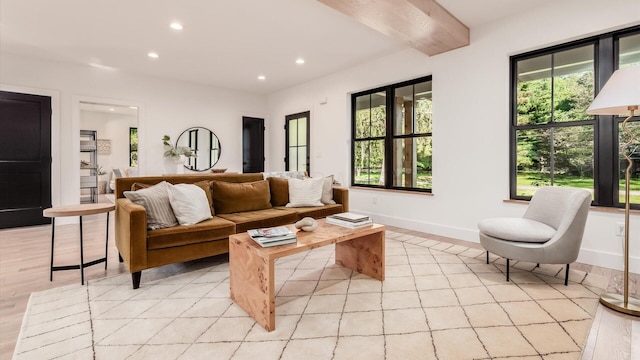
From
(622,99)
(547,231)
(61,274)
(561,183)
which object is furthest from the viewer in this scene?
(561,183)

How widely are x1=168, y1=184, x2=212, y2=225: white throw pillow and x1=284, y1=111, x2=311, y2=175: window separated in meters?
3.32

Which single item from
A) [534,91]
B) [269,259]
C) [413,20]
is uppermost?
[413,20]

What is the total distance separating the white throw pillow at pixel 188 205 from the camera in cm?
264

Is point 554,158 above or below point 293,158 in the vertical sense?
below

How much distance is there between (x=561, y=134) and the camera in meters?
3.14

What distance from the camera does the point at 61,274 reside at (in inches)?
104

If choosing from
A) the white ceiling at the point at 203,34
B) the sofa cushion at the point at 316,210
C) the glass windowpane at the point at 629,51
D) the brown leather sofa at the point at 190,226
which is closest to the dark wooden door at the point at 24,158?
the white ceiling at the point at 203,34

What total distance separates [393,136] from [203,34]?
117 inches

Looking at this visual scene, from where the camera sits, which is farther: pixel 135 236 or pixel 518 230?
pixel 518 230

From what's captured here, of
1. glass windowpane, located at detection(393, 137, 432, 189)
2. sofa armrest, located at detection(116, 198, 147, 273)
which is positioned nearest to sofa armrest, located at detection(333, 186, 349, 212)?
glass windowpane, located at detection(393, 137, 432, 189)

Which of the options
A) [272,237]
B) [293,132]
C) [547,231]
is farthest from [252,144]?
[547,231]

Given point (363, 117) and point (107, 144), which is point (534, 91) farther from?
point (107, 144)

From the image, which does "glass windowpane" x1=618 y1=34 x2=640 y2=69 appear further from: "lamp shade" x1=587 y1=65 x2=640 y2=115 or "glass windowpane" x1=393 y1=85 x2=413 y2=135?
"glass windowpane" x1=393 y1=85 x2=413 y2=135

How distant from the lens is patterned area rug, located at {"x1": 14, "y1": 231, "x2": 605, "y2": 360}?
1.57 meters
